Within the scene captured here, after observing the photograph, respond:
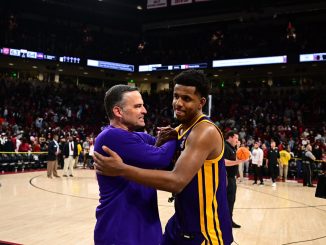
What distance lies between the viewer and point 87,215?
778 centimetres

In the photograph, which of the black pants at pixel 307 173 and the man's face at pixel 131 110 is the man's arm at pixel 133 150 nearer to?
the man's face at pixel 131 110

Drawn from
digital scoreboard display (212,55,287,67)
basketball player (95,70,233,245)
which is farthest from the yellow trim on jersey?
digital scoreboard display (212,55,287,67)

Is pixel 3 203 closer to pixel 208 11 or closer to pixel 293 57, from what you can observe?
pixel 293 57

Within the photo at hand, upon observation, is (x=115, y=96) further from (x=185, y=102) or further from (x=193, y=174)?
(x=193, y=174)

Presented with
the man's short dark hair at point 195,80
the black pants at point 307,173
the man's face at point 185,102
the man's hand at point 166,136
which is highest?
the man's short dark hair at point 195,80

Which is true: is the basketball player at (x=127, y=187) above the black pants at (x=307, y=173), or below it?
above

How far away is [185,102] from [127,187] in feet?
2.07

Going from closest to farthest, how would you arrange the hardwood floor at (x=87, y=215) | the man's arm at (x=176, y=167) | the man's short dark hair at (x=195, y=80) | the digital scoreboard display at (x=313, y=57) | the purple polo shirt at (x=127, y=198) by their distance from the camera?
the man's arm at (x=176, y=167), the purple polo shirt at (x=127, y=198), the man's short dark hair at (x=195, y=80), the hardwood floor at (x=87, y=215), the digital scoreboard display at (x=313, y=57)

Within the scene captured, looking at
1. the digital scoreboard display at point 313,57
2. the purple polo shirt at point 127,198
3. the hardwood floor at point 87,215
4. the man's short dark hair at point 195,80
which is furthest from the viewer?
the digital scoreboard display at point 313,57

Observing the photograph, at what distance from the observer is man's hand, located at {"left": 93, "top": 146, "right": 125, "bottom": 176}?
204 cm

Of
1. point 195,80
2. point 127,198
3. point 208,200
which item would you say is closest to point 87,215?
point 127,198

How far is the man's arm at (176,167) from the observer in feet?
6.68

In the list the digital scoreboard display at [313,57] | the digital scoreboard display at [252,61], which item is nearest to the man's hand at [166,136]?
the digital scoreboard display at [313,57]

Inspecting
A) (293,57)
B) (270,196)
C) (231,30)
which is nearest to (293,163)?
(270,196)
